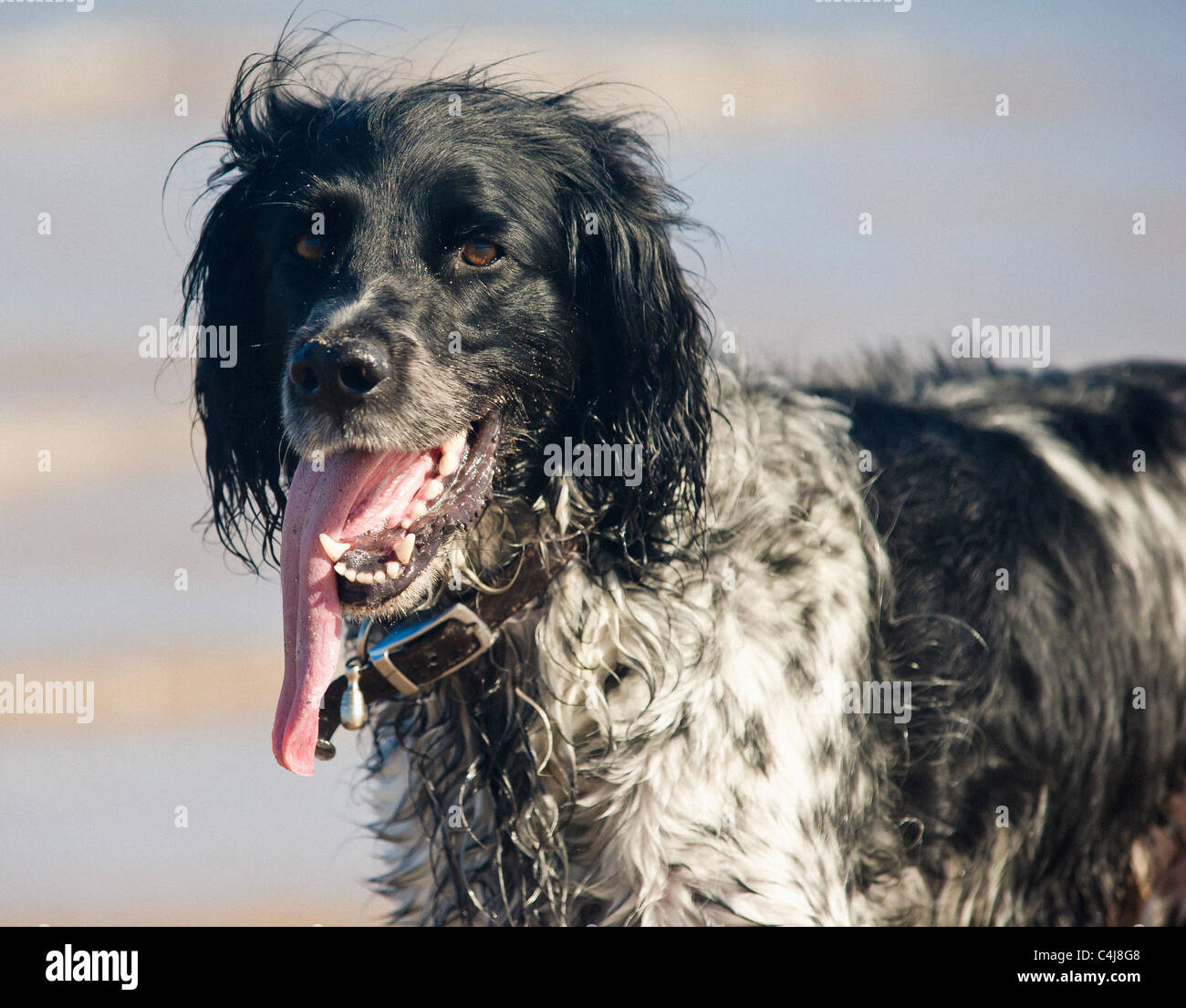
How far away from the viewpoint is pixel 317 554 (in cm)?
305

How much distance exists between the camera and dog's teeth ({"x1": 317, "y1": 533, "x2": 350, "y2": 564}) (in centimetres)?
300

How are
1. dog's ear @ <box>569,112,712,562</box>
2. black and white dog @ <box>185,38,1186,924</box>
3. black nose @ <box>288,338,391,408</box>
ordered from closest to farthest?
black nose @ <box>288,338,391,408</box>
black and white dog @ <box>185,38,1186,924</box>
dog's ear @ <box>569,112,712,562</box>

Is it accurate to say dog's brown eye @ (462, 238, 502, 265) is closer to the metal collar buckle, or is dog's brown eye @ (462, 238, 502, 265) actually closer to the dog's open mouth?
the dog's open mouth

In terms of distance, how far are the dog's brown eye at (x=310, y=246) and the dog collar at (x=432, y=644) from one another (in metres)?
0.82

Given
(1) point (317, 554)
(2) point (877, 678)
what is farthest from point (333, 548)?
(2) point (877, 678)

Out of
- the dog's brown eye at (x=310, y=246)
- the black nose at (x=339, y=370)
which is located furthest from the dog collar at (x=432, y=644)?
the dog's brown eye at (x=310, y=246)

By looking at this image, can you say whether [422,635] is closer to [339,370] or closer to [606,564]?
[606,564]

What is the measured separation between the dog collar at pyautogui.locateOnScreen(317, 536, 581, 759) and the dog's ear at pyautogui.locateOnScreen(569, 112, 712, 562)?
0.59ft

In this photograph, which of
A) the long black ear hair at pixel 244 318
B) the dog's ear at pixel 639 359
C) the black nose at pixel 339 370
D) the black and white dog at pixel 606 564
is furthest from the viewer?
the long black ear hair at pixel 244 318

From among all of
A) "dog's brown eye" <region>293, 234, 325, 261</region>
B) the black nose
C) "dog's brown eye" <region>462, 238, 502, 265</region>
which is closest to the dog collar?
the black nose

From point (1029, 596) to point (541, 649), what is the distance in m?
1.34

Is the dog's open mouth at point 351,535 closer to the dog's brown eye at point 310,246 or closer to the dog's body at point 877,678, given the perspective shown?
the dog's body at point 877,678

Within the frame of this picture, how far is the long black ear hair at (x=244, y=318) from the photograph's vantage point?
136 inches

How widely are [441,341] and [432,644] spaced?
0.65 meters
